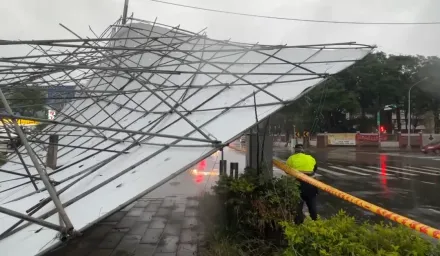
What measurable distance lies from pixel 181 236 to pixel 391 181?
34.3 feet

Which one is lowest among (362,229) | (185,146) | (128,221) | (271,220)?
(128,221)

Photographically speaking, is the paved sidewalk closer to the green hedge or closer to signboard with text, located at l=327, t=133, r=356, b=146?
the green hedge

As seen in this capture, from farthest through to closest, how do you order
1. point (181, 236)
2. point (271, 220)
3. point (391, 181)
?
point (391, 181) → point (181, 236) → point (271, 220)

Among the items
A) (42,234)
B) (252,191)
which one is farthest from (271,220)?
(42,234)

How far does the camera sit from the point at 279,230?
195 inches

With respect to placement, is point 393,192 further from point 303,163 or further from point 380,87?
point 380,87

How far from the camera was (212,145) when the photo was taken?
4.04 meters

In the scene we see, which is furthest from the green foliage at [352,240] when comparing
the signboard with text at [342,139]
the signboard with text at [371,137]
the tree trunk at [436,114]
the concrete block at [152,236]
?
the tree trunk at [436,114]

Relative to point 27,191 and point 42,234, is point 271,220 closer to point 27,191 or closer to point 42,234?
point 42,234

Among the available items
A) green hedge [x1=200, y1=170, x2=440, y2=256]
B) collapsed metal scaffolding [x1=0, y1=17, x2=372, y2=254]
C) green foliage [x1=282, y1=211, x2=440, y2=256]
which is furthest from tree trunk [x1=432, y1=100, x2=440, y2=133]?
green foliage [x1=282, y1=211, x2=440, y2=256]

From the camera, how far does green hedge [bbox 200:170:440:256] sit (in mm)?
2850

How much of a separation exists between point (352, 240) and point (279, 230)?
2054 millimetres

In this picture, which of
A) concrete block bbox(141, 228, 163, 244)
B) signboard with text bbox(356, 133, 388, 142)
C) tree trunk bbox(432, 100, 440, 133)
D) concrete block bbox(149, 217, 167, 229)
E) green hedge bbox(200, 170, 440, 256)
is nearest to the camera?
green hedge bbox(200, 170, 440, 256)

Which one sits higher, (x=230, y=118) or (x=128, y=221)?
(x=230, y=118)
